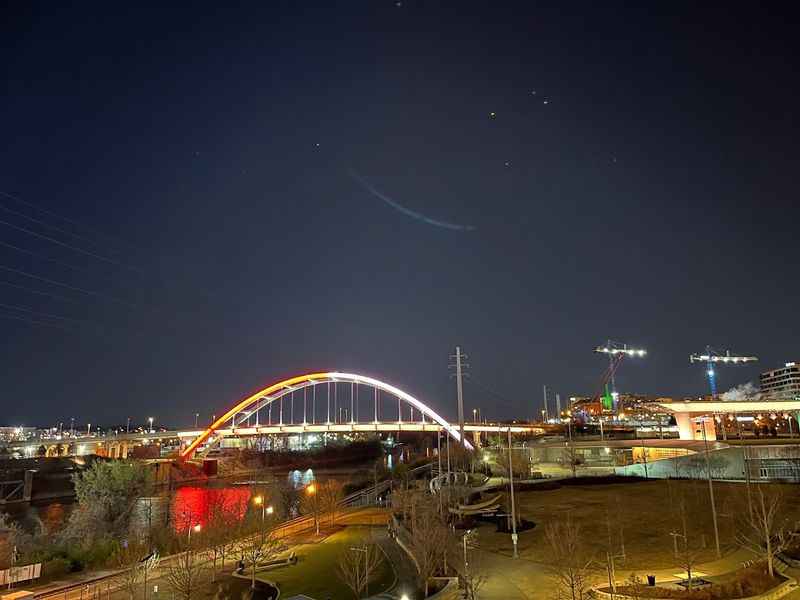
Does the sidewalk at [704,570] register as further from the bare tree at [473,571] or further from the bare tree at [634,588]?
the bare tree at [473,571]

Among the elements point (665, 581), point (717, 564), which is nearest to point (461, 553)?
point (665, 581)

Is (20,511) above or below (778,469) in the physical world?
below

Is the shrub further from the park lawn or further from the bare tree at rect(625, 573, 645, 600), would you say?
the bare tree at rect(625, 573, 645, 600)

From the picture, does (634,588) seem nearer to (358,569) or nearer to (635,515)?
(358,569)

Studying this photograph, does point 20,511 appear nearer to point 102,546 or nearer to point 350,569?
point 102,546

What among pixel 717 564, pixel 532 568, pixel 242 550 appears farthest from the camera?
pixel 242 550

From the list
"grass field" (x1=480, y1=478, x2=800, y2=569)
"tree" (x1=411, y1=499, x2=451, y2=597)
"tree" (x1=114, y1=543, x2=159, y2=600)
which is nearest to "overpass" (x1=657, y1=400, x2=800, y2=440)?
"grass field" (x1=480, y1=478, x2=800, y2=569)

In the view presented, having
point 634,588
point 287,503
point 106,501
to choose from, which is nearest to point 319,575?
point 634,588
